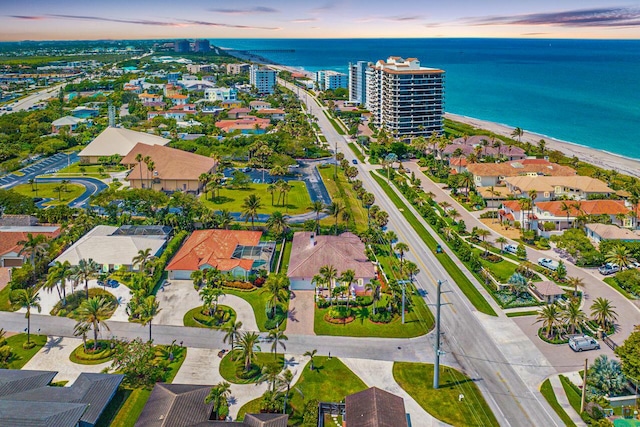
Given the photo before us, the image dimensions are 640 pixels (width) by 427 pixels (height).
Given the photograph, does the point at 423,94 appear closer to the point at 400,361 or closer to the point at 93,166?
the point at 93,166

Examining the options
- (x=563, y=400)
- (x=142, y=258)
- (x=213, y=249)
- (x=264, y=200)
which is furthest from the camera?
(x=264, y=200)

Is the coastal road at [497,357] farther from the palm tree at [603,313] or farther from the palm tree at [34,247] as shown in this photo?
the palm tree at [34,247]

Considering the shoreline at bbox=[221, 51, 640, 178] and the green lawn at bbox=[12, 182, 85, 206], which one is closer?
the green lawn at bbox=[12, 182, 85, 206]

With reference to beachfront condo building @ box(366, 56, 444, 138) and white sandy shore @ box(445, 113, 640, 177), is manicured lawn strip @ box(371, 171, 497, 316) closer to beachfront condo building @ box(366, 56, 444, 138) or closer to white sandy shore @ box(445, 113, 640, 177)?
beachfront condo building @ box(366, 56, 444, 138)

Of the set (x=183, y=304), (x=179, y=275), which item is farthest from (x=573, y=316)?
(x=179, y=275)

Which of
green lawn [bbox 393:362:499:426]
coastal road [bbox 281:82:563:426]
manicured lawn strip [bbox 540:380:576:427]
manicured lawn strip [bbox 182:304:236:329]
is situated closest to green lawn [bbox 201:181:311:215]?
coastal road [bbox 281:82:563:426]

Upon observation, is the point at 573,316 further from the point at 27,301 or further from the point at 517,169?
the point at 517,169
